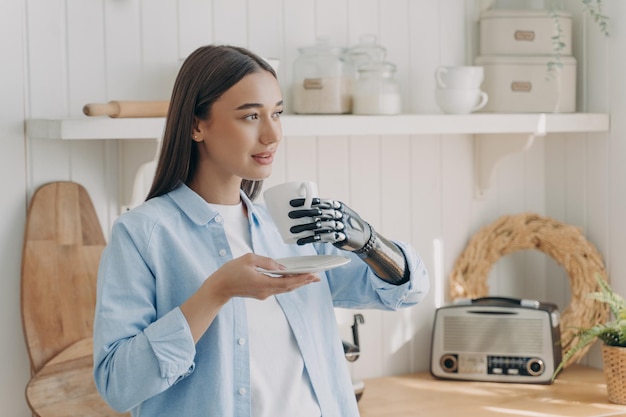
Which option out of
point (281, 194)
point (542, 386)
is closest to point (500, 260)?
point (542, 386)

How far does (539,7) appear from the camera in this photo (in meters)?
2.55

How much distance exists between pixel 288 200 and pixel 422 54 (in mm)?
1211

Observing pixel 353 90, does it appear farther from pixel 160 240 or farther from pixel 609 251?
pixel 160 240

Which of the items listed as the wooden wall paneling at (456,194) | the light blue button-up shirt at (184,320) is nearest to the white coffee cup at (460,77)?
the wooden wall paneling at (456,194)

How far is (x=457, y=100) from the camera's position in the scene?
7.48ft

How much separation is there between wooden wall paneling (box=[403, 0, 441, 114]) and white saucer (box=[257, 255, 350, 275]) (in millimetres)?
1132

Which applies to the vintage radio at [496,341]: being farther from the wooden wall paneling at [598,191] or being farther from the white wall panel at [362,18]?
the white wall panel at [362,18]

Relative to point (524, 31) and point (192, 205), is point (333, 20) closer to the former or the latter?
point (524, 31)

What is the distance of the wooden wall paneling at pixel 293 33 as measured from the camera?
2.24 m

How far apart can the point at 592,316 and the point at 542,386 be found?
217 millimetres

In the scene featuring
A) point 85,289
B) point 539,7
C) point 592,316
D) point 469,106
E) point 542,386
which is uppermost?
point 539,7

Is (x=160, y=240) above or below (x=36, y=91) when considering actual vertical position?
below

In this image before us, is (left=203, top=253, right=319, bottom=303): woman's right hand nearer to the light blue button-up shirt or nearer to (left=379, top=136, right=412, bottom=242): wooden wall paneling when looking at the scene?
the light blue button-up shirt

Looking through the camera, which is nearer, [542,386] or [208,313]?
[208,313]
